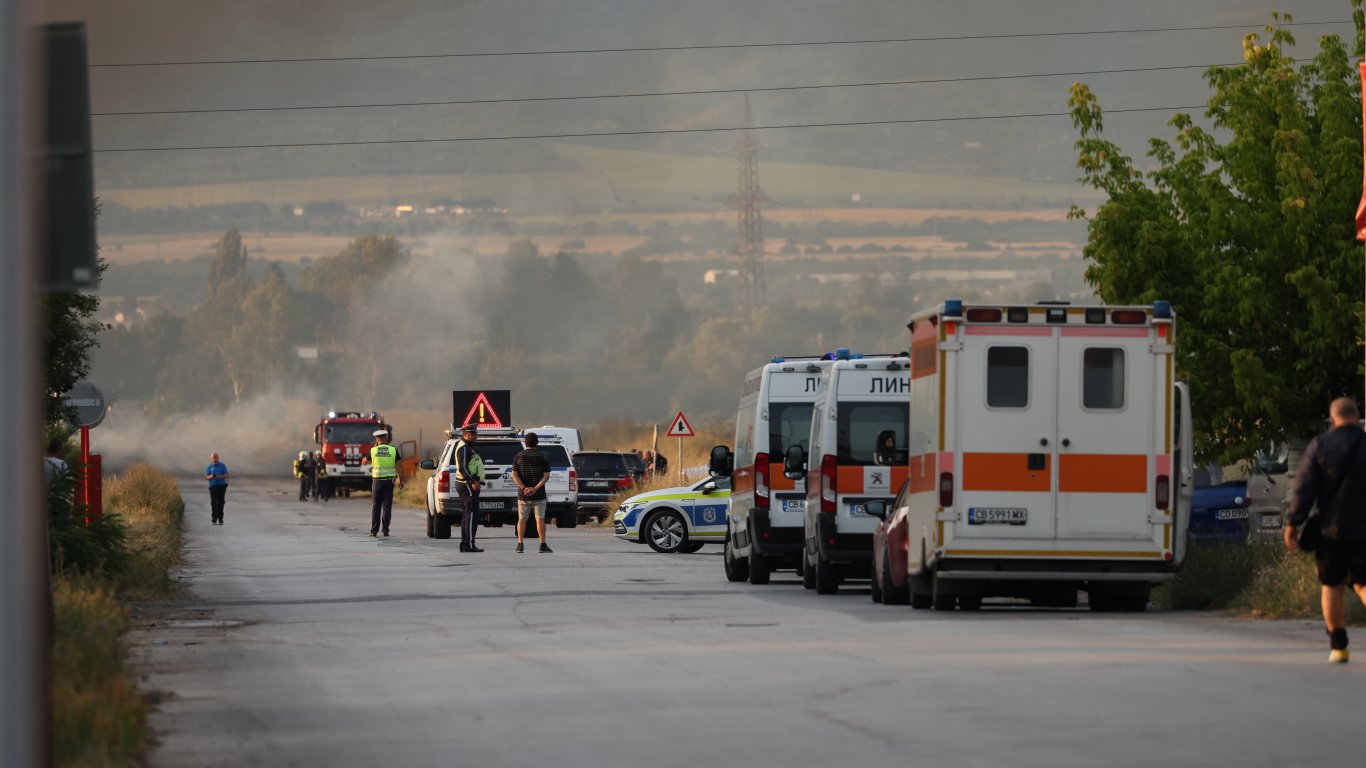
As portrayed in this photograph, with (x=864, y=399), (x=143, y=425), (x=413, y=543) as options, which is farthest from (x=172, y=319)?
(x=864, y=399)

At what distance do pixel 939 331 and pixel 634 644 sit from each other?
450 centimetres

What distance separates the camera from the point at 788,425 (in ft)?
78.3

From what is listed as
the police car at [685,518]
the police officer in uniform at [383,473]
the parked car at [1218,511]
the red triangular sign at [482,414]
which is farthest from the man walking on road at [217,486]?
the parked car at [1218,511]

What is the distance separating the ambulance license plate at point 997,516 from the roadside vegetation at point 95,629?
6859 millimetres

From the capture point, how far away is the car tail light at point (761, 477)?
23438 mm

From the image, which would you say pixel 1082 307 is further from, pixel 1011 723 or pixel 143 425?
pixel 143 425

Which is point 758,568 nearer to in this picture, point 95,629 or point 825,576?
point 825,576

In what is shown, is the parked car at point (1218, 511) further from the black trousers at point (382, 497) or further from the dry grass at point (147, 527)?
the black trousers at point (382, 497)

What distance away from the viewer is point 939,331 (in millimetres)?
17906

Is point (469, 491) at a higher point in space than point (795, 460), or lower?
lower

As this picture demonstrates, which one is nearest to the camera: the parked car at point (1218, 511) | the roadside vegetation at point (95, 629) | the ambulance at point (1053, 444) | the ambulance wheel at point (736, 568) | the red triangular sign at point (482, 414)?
the roadside vegetation at point (95, 629)

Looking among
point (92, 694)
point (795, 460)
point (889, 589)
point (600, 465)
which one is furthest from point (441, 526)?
point (92, 694)

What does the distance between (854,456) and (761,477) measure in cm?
215

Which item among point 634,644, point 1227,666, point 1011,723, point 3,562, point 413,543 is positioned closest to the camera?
point 3,562
